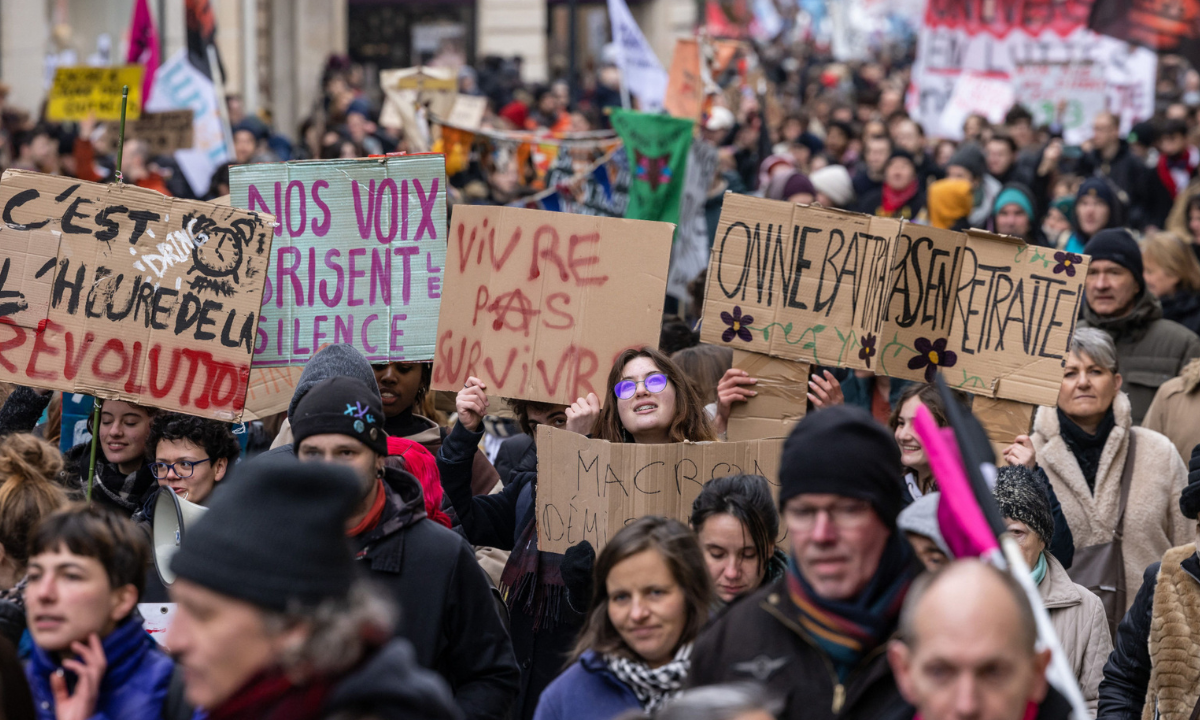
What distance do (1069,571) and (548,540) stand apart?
2.07 meters

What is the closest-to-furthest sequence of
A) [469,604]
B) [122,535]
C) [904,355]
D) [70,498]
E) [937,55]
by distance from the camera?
1. [122,535]
2. [469,604]
3. [70,498]
4. [904,355]
5. [937,55]

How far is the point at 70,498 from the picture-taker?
4160 millimetres

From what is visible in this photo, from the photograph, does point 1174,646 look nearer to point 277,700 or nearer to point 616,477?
point 616,477

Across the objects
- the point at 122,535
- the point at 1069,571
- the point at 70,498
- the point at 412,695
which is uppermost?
the point at 412,695

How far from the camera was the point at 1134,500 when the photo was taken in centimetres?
512

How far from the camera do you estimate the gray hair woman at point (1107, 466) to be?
5.11m

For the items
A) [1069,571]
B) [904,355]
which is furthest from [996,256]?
[1069,571]

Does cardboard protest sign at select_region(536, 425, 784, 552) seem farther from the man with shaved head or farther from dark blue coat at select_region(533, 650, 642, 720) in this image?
the man with shaved head

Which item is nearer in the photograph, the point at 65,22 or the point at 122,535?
the point at 122,535

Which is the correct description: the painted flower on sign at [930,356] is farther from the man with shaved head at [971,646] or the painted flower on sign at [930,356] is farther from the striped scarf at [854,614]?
the man with shaved head at [971,646]

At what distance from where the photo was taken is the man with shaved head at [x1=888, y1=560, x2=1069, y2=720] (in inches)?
86.4

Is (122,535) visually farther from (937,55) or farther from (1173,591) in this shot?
(937,55)

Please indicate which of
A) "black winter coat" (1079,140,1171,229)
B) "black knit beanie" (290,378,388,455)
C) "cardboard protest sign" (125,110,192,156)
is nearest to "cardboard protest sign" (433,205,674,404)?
"black knit beanie" (290,378,388,455)

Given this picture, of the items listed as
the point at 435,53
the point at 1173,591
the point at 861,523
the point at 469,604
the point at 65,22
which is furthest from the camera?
the point at 435,53
